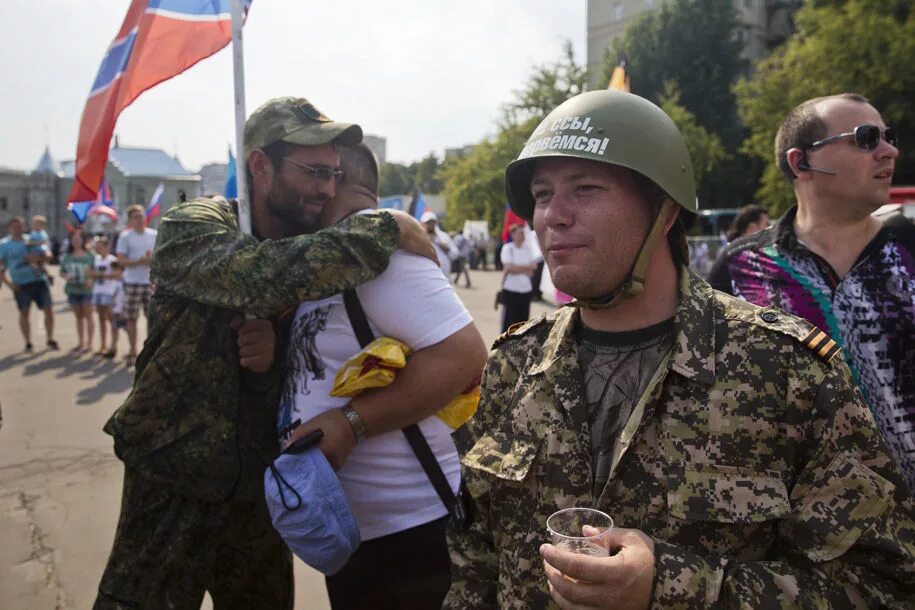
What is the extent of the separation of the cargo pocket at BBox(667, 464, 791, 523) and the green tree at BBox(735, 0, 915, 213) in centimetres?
2356

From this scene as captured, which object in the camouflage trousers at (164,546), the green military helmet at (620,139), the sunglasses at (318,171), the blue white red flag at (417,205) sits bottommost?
the camouflage trousers at (164,546)

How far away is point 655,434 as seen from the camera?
1.49 metres

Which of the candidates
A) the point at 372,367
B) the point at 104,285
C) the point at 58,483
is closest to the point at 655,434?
the point at 372,367

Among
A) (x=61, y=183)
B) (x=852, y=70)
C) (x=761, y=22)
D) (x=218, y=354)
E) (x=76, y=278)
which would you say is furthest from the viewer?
(x=61, y=183)

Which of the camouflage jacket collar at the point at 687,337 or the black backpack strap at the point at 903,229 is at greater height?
the black backpack strap at the point at 903,229

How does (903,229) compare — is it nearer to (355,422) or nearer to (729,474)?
(729,474)

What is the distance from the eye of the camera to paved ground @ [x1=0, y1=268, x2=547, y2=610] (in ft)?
13.1

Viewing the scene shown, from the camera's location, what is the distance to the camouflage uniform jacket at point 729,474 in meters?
1.32

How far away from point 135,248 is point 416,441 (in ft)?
27.6

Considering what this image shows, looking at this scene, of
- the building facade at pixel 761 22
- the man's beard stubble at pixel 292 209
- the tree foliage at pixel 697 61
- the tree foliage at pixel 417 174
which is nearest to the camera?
the man's beard stubble at pixel 292 209

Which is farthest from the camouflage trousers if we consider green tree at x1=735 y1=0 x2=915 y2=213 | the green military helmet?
green tree at x1=735 y1=0 x2=915 y2=213

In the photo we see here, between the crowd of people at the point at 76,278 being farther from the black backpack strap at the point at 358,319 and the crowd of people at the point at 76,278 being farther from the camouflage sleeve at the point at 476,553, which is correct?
the camouflage sleeve at the point at 476,553

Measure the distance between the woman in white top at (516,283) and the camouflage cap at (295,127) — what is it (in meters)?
7.44

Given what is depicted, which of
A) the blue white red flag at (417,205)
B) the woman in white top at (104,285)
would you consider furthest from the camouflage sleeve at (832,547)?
the woman in white top at (104,285)
